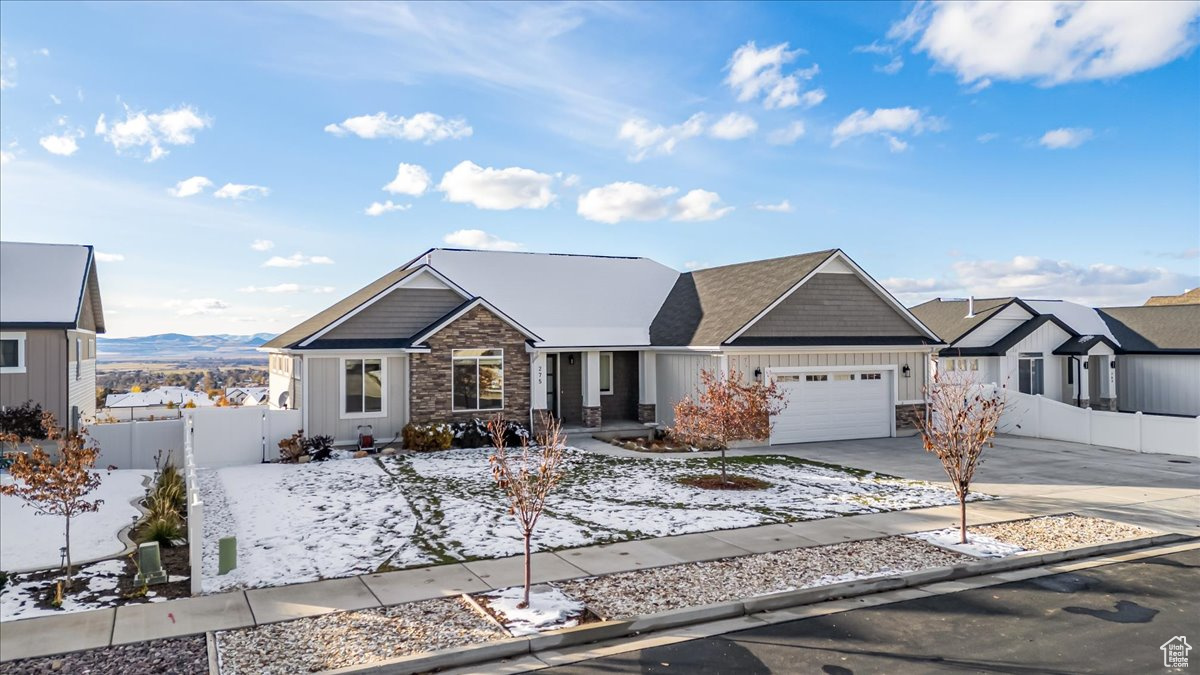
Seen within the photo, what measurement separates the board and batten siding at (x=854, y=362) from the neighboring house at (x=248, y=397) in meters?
16.6

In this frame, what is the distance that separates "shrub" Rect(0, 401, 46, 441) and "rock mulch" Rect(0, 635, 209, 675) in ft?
50.9

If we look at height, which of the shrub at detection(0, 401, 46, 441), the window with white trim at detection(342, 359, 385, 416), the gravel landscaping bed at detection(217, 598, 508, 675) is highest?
the window with white trim at detection(342, 359, 385, 416)

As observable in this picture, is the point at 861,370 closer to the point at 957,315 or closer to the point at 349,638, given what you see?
the point at 957,315

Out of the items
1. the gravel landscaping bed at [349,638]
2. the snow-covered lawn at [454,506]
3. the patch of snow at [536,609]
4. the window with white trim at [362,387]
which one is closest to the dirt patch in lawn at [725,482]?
the snow-covered lawn at [454,506]

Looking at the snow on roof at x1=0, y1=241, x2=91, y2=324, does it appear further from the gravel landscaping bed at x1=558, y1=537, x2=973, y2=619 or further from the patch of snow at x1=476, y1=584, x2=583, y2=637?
the gravel landscaping bed at x1=558, y1=537, x2=973, y2=619

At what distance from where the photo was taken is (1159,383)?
1143 inches

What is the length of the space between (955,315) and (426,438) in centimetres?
2177

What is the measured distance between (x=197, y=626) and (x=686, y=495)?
902cm

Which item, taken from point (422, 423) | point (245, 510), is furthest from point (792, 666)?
point (422, 423)

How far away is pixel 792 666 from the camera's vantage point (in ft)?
23.0

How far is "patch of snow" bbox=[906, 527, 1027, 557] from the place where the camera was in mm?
10555

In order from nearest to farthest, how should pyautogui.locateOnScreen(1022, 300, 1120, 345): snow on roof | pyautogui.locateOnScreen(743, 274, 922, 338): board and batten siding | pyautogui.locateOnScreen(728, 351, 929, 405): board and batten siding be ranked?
pyautogui.locateOnScreen(728, 351, 929, 405): board and batten siding → pyautogui.locateOnScreen(743, 274, 922, 338): board and batten siding → pyautogui.locateOnScreen(1022, 300, 1120, 345): snow on roof

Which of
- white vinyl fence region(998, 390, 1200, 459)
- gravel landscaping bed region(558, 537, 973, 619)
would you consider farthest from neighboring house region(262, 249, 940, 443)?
gravel landscaping bed region(558, 537, 973, 619)

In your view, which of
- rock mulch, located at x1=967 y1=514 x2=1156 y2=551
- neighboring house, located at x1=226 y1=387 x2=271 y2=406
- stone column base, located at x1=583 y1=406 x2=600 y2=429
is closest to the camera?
rock mulch, located at x1=967 y1=514 x2=1156 y2=551
